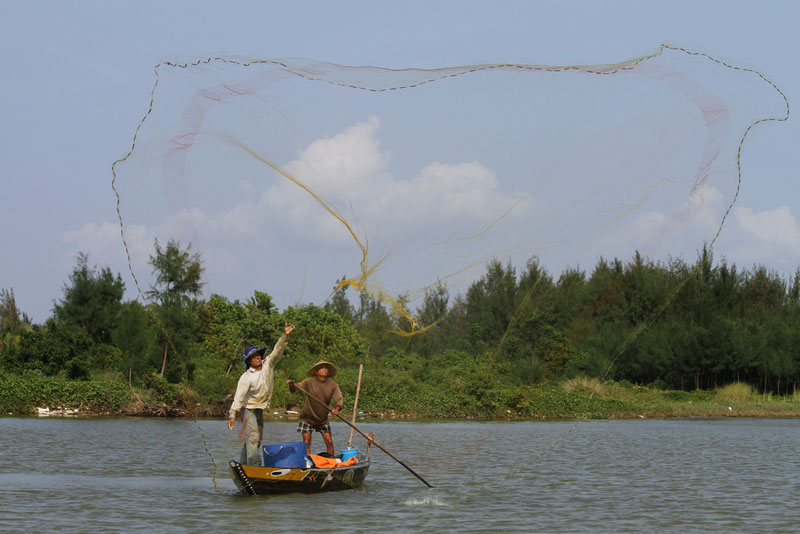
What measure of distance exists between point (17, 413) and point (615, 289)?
30.0 metres

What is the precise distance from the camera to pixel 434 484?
16.9 m

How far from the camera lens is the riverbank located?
35.7m

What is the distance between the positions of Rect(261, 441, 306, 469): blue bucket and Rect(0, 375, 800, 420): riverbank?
17570 mm

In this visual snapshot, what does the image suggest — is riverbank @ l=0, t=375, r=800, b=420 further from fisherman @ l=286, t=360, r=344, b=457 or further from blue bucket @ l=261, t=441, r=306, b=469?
blue bucket @ l=261, t=441, r=306, b=469

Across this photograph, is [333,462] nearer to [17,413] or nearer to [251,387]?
[251,387]

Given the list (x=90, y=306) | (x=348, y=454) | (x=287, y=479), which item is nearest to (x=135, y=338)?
(x=90, y=306)

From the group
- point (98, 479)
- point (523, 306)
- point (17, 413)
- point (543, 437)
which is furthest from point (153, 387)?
point (523, 306)

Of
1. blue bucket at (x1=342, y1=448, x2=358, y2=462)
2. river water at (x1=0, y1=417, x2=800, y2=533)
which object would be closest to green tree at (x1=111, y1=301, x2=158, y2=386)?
river water at (x1=0, y1=417, x2=800, y2=533)

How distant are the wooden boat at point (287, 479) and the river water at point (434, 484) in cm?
18

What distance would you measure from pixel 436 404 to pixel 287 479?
81.8 ft

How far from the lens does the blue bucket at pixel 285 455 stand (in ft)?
48.0

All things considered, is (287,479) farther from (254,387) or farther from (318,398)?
(254,387)

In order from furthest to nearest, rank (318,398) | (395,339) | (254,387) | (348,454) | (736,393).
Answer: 1. (736,393)
2. (395,339)
3. (348,454)
4. (318,398)
5. (254,387)

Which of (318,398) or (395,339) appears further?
(395,339)
